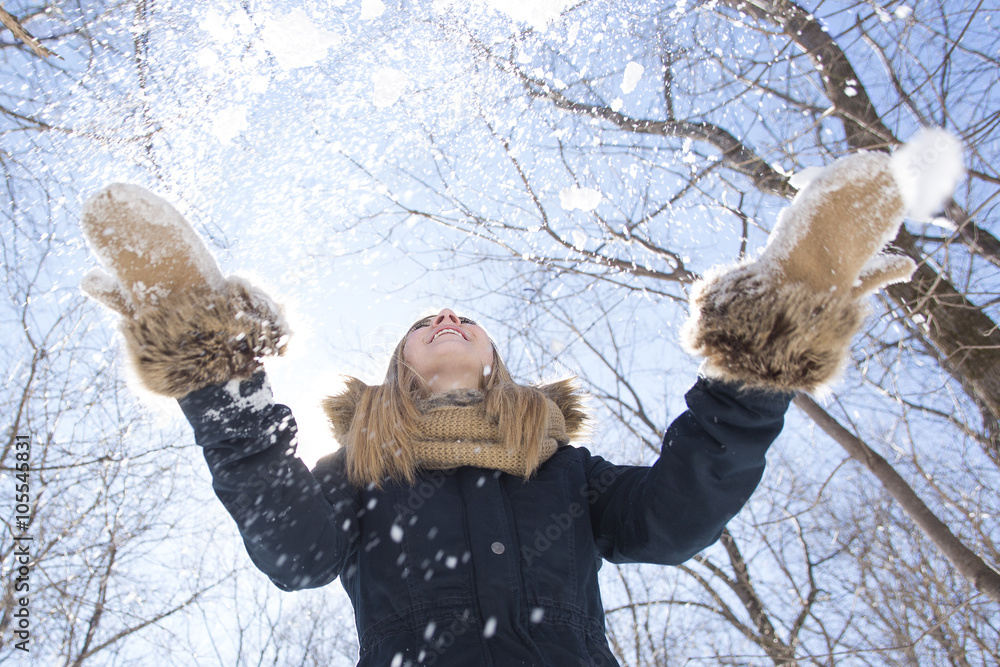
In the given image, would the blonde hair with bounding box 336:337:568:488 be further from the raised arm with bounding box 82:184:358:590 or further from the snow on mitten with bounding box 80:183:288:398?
the snow on mitten with bounding box 80:183:288:398

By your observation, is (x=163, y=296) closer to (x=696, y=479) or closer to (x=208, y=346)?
(x=208, y=346)

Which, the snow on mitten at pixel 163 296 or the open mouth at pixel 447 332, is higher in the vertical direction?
the open mouth at pixel 447 332

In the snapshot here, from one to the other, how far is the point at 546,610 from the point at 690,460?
1.71 ft

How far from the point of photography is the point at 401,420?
193cm

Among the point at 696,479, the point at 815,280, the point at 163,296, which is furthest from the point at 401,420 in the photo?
the point at 815,280

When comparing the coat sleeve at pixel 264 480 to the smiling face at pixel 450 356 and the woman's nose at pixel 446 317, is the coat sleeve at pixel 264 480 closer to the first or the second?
the smiling face at pixel 450 356

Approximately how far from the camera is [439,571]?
159 centimetres

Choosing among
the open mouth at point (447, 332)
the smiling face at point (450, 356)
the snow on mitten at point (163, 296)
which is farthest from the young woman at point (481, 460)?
the open mouth at point (447, 332)

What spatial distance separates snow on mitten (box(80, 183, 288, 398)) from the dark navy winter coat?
0.07m

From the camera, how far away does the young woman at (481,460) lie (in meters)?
1.39

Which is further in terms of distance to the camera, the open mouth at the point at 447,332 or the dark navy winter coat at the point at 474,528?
the open mouth at the point at 447,332

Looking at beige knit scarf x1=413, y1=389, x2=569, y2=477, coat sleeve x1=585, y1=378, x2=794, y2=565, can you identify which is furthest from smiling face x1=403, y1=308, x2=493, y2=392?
coat sleeve x1=585, y1=378, x2=794, y2=565

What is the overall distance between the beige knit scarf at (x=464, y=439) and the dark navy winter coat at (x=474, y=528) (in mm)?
49

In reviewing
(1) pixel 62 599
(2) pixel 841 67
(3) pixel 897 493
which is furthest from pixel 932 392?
(1) pixel 62 599
